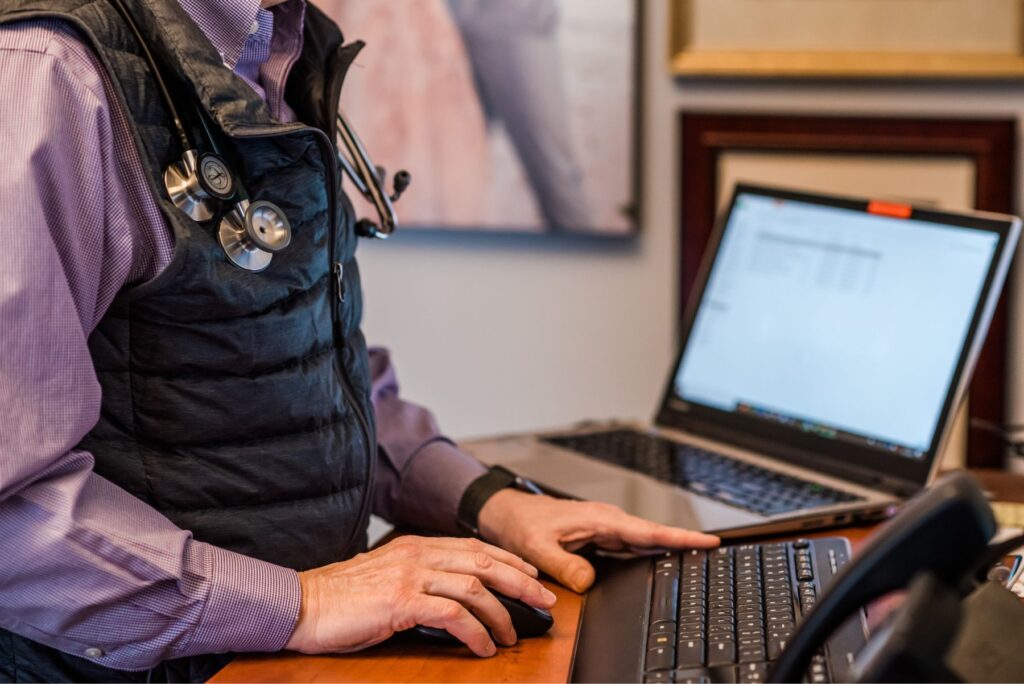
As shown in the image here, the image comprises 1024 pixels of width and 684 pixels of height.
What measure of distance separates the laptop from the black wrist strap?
0.27 feet

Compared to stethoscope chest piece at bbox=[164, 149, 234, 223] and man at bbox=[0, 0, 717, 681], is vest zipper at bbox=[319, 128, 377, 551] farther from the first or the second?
stethoscope chest piece at bbox=[164, 149, 234, 223]

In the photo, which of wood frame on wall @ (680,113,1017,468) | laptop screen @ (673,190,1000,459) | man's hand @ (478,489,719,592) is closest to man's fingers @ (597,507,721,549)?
man's hand @ (478,489,719,592)

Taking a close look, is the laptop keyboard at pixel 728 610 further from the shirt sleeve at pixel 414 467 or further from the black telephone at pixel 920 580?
the shirt sleeve at pixel 414 467

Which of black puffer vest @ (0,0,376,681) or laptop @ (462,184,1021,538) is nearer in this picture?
black puffer vest @ (0,0,376,681)

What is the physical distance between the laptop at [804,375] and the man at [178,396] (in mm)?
220

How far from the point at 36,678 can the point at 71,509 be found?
19 centimetres

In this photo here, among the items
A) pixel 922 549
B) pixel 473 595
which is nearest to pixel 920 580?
pixel 922 549

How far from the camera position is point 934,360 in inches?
48.5

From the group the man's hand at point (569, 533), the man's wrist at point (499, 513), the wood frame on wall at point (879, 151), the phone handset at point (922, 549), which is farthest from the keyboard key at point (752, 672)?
the wood frame on wall at point (879, 151)

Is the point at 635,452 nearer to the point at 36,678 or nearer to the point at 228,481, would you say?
the point at 228,481

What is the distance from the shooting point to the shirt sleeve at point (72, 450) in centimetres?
73

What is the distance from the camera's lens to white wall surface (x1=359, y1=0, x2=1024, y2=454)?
5.76ft

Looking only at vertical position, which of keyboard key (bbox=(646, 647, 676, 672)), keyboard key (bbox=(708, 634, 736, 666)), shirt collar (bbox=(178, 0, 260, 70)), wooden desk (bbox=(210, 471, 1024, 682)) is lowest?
wooden desk (bbox=(210, 471, 1024, 682))

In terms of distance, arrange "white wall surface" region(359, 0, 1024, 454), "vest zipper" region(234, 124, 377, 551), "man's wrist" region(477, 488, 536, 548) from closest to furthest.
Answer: "vest zipper" region(234, 124, 377, 551), "man's wrist" region(477, 488, 536, 548), "white wall surface" region(359, 0, 1024, 454)
